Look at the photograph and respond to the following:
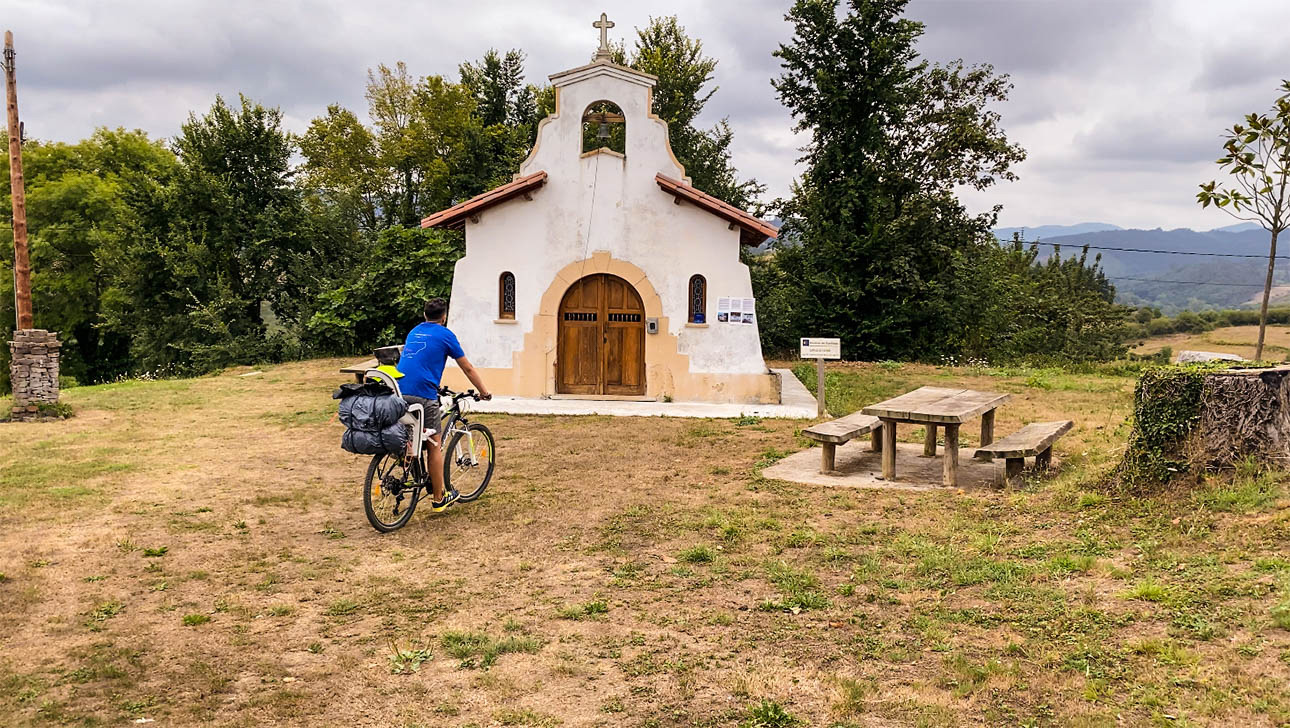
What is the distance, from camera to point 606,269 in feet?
45.5

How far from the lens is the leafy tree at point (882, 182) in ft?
75.2

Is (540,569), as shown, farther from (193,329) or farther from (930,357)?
(193,329)

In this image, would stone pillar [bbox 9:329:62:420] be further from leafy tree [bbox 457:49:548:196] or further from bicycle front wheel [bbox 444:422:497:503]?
leafy tree [bbox 457:49:548:196]

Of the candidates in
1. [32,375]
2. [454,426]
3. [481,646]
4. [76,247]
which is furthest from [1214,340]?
[481,646]

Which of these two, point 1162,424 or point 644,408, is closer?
point 1162,424

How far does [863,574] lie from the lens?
18.3 ft

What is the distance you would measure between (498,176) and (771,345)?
36.3ft

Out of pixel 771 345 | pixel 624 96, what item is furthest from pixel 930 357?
pixel 624 96

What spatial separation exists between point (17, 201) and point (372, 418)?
Answer: 1099cm

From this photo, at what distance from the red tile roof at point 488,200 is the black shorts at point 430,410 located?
22.4 feet

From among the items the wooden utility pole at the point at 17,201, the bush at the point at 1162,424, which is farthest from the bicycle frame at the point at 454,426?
the wooden utility pole at the point at 17,201

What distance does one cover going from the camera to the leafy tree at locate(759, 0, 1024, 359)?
22.9 m

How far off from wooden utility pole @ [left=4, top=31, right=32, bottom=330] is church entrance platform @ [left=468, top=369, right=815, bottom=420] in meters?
7.06

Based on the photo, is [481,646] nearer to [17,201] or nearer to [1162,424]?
[1162,424]
